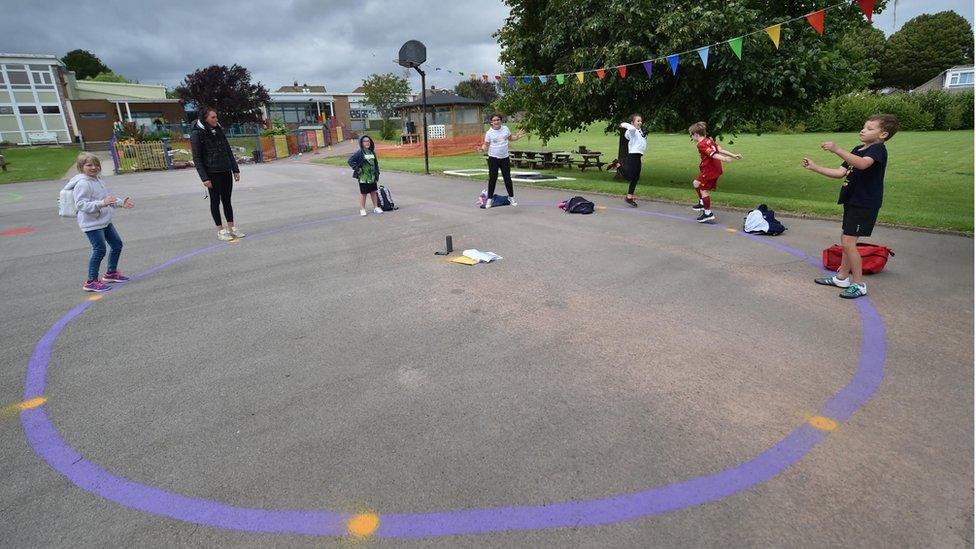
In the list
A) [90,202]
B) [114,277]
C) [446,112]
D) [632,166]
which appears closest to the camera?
[90,202]

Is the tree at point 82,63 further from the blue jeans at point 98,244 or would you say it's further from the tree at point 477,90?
the blue jeans at point 98,244

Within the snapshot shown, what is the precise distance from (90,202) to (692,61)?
39.8 ft

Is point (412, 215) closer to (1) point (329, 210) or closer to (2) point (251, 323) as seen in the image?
(1) point (329, 210)

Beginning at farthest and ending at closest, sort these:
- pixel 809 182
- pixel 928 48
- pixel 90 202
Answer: pixel 928 48, pixel 809 182, pixel 90 202

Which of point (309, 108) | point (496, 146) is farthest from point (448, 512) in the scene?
point (309, 108)

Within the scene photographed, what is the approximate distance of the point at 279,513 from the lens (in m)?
2.57

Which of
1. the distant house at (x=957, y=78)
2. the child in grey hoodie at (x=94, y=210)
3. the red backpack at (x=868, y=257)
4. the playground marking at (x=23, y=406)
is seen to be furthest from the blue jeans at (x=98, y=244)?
the distant house at (x=957, y=78)

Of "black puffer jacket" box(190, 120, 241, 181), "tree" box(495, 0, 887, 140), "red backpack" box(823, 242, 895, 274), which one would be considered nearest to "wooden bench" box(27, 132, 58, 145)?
"tree" box(495, 0, 887, 140)

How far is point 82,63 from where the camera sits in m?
81.6

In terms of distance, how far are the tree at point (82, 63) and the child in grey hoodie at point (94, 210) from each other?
98.2 m

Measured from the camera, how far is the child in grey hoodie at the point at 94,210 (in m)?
5.90

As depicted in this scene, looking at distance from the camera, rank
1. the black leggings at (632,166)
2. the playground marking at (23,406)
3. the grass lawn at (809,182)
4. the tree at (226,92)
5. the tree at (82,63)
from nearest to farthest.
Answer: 1. the playground marking at (23,406)
2. the grass lawn at (809,182)
3. the black leggings at (632,166)
4. the tree at (226,92)
5. the tree at (82,63)

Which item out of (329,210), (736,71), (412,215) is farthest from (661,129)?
(329,210)

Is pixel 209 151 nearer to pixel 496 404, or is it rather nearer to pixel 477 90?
pixel 496 404
